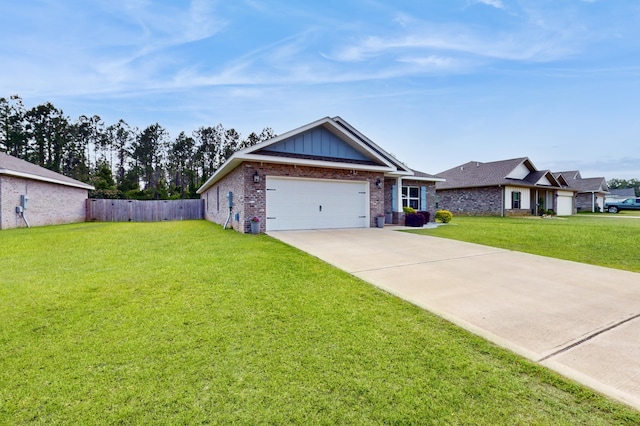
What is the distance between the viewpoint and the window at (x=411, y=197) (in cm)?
1716

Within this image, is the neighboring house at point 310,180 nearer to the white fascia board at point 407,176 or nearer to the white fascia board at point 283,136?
the white fascia board at point 283,136

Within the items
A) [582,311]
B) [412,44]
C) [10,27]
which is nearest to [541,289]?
[582,311]

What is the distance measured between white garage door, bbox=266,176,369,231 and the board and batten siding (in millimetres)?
16723

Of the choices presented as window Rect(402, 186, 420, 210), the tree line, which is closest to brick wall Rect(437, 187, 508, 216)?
window Rect(402, 186, 420, 210)

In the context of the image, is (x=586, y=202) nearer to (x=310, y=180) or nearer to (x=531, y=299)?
(x=310, y=180)

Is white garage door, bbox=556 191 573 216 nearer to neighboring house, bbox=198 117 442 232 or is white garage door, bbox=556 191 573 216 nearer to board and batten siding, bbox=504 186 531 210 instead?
board and batten siding, bbox=504 186 531 210

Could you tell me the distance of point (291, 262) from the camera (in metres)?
5.92

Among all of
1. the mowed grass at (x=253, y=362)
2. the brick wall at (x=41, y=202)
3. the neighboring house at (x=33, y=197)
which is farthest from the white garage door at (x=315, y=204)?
the brick wall at (x=41, y=202)

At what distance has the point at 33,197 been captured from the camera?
15164 mm

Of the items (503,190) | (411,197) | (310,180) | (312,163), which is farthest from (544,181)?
(312,163)

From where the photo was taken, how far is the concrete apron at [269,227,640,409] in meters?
2.62

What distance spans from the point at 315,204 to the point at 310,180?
3.18 feet

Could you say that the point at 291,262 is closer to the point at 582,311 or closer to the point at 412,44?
the point at 582,311

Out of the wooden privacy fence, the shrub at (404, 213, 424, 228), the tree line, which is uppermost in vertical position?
the tree line
